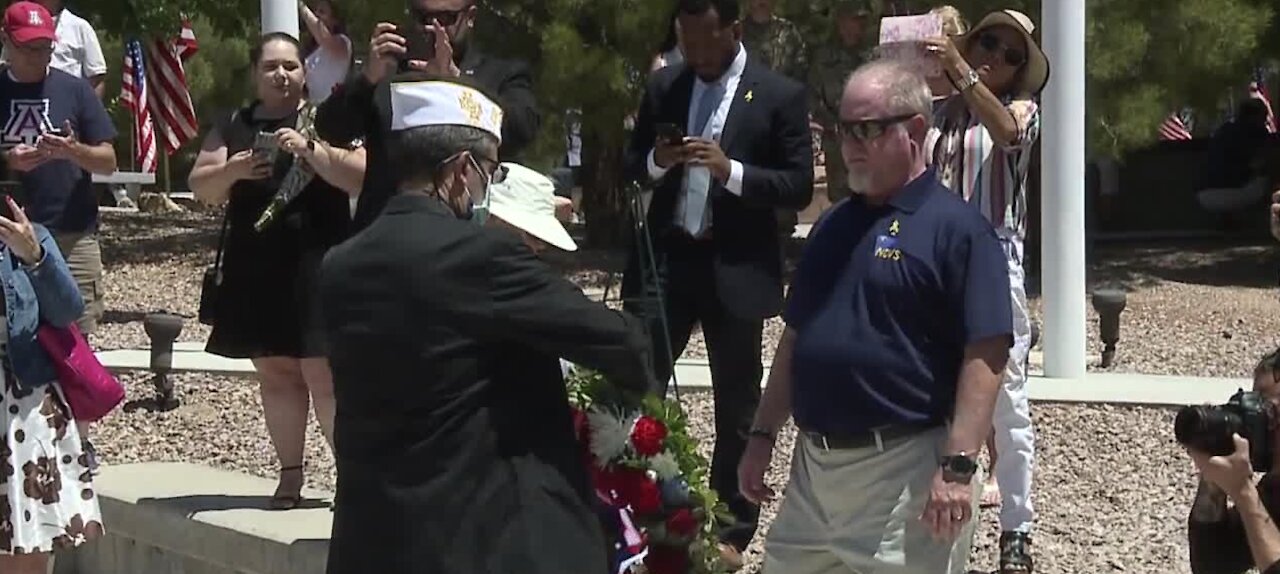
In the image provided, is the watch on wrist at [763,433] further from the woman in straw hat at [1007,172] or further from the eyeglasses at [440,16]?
the eyeglasses at [440,16]

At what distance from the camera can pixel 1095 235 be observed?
20.5 meters

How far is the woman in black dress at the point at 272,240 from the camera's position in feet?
19.8

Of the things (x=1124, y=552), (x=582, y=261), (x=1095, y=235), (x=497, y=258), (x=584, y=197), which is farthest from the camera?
(x=1095, y=235)

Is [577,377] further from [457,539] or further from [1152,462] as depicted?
[1152,462]

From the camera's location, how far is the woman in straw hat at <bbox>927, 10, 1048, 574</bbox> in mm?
5891

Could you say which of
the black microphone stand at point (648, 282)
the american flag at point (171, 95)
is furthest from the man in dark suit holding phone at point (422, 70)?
the american flag at point (171, 95)

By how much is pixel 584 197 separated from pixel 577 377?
1207 centimetres

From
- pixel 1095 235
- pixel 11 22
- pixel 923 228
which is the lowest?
pixel 1095 235

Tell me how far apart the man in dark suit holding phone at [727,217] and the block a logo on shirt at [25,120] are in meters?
2.65

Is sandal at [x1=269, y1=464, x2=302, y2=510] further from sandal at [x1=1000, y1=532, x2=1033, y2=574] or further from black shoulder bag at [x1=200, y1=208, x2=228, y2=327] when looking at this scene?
sandal at [x1=1000, y1=532, x2=1033, y2=574]

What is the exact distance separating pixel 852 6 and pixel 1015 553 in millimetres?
8733

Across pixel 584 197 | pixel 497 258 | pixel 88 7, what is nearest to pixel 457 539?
pixel 497 258

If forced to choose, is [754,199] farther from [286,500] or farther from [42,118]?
[42,118]

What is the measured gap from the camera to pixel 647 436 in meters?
4.70
